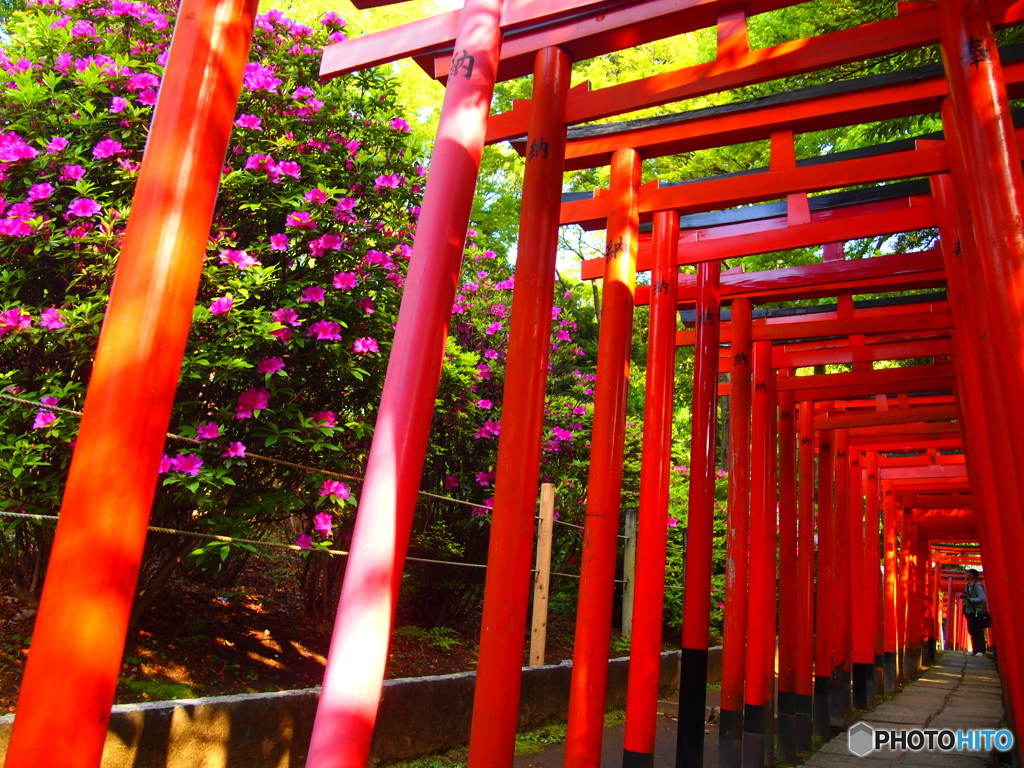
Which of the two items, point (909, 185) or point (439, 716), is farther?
point (909, 185)

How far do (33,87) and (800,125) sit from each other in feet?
14.4

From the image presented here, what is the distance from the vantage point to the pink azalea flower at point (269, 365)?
14.4 ft

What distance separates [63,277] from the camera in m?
4.50

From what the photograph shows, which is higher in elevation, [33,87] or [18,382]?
[33,87]

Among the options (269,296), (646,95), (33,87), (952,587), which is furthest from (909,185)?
(952,587)

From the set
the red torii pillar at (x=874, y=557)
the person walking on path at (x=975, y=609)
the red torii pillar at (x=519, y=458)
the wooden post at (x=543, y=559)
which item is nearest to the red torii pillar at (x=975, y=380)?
the red torii pillar at (x=519, y=458)

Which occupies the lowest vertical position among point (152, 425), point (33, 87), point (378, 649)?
point (378, 649)

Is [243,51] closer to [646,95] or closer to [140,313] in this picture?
[140,313]

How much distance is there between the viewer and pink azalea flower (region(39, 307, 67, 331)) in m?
4.08

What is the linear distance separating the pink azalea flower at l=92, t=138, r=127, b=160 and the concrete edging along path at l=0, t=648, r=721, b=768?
2984mm

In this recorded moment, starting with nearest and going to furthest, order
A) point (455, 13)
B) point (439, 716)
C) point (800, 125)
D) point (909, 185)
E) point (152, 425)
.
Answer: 1. point (152, 425)
2. point (455, 13)
3. point (800, 125)
4. point (439, 716)
5. point (909, 185)

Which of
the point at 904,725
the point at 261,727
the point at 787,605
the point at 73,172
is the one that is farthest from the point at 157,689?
the point at 904,725

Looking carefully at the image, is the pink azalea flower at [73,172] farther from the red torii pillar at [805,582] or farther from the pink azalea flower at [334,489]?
the red torii pillar at [805,582]

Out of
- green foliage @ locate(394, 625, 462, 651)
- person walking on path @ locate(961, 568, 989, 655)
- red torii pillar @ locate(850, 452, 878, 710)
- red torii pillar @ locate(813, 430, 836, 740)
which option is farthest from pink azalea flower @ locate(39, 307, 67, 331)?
person walking on path @ locate(961, 568, 989, 655)
